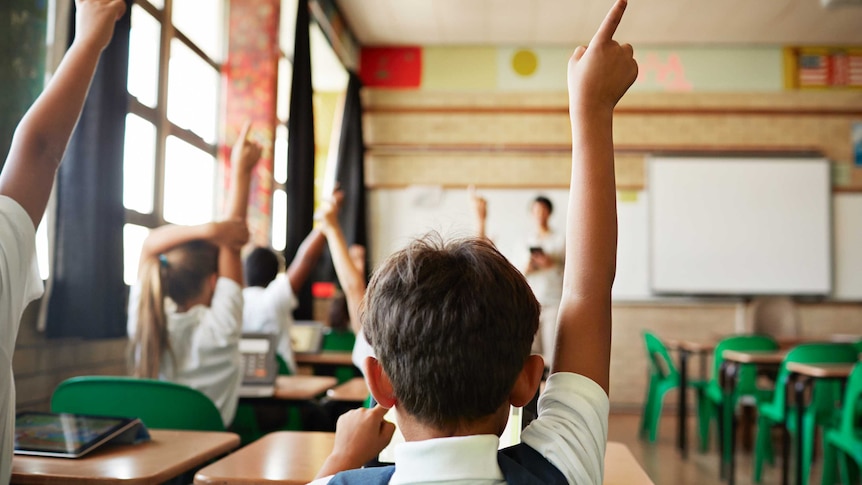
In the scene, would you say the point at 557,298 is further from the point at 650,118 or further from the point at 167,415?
the point at 167,415

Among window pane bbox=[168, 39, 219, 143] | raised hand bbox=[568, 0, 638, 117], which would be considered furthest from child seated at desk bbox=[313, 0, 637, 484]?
window pane bbox=[168, 39, 219, 143]

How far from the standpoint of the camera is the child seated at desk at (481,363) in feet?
2.53

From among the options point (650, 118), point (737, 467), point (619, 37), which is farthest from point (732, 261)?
point (737, 467)

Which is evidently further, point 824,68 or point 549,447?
point 824,68

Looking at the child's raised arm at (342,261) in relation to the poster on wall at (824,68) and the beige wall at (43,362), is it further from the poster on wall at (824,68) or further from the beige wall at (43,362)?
the poster on wall at (824,68)

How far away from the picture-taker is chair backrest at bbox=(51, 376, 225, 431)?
1.86 meters

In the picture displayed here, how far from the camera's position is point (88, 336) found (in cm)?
275

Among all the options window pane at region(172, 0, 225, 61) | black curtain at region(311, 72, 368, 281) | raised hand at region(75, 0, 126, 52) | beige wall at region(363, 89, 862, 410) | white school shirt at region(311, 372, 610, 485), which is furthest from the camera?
beige wall at region(363, 89, 862, 410)

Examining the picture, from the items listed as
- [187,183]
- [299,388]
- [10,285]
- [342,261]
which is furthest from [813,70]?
[10,285]

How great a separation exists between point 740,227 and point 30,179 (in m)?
7.09

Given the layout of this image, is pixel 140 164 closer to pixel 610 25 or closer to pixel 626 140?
pixel 610 25

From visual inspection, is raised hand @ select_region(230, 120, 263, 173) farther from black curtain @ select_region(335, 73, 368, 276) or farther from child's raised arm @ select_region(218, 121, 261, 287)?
black curtain @ select_region(335, 73, 368, 276)

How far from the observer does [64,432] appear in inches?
58.2

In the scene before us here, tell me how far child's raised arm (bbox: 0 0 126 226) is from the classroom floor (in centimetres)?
375
